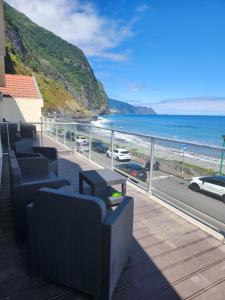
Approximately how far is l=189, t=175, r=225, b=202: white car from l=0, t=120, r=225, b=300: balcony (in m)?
0.49

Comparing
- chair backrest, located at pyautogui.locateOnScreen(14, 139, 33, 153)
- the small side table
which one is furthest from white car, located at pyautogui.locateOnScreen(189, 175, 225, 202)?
chair backrest, located at pyautogui.locateOnScreen(14, 139, 33, 153)

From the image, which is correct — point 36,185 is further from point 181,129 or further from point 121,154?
point 181,129

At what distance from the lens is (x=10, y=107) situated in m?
13.8

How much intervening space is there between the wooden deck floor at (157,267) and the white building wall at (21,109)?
12.4 m

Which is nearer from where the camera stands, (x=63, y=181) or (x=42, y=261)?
(x=42, y=261)

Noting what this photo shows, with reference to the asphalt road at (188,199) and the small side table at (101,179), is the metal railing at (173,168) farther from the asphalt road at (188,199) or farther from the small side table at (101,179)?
the small side table at (101,179)

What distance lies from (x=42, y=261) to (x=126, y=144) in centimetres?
296

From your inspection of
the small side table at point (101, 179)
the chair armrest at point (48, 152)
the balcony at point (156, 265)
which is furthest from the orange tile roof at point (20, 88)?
the balcony at point (156, 265)

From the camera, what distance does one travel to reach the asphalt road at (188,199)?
8.33ft

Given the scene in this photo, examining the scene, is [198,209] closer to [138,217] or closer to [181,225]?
[181,225]

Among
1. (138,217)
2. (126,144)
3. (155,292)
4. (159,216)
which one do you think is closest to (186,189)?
(159,216)

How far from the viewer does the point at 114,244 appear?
143 cm

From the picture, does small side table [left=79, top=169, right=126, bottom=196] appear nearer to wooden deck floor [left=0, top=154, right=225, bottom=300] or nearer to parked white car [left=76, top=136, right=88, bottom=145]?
wooden deck floor [left=0, top=154, right=225, bottom=300]

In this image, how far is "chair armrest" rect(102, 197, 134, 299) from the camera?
1.36m
